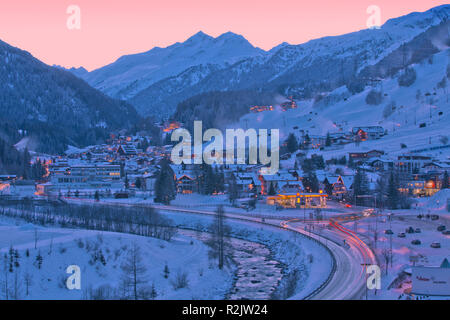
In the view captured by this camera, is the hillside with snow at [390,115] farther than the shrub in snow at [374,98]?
No

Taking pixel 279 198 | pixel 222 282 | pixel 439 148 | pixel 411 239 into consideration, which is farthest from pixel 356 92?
pixel 222 282

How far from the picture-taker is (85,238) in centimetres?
2495

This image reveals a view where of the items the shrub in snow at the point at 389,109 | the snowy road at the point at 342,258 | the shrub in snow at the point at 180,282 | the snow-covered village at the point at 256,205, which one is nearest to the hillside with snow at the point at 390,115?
the shrub in snow at the point at 389,109

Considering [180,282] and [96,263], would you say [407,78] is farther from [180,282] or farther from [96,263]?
[96,263]

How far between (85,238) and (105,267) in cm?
331

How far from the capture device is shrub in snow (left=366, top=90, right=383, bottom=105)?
105 meters

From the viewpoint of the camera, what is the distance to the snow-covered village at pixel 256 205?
20.8m

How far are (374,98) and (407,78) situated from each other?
10.5 metres

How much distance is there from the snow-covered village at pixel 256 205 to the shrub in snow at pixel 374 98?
0.25 meters

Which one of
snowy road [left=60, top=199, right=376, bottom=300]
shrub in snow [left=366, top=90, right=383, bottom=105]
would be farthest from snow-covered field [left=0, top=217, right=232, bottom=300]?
shrub in snow [left=366, top=90, right=383, bottom=105]

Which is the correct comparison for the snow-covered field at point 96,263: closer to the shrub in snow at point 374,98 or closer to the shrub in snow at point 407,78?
the shrub in snow at point 374,98

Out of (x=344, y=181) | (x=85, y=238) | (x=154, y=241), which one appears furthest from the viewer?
(x=344, y=181)

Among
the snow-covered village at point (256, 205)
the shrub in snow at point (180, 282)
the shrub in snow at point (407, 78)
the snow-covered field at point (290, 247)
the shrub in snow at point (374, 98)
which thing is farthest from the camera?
the shrub in snow at point (407, 78)

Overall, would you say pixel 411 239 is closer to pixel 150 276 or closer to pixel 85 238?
pixel 150 276
